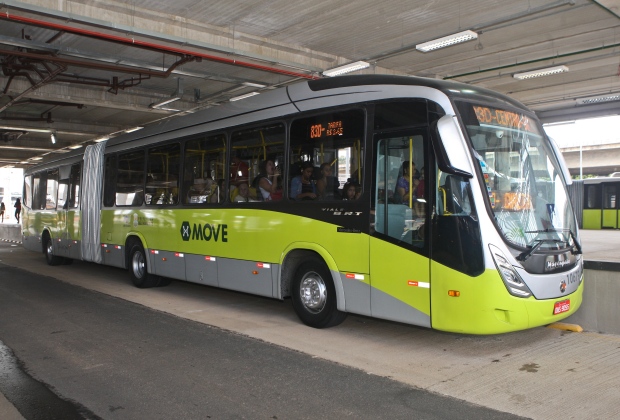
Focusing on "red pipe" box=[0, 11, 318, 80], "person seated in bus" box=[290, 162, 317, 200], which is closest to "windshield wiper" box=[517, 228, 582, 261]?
"person seated in bus" box=[290, 162, 317, 200]

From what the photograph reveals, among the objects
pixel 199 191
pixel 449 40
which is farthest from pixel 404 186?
pixel 449 40

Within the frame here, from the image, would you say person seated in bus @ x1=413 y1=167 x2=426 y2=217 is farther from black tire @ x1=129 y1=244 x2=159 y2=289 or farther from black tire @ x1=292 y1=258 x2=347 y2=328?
black tire @ x1=129 y1=244 x2=159 y2=289

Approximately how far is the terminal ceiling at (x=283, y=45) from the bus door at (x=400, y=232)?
5.97 meters

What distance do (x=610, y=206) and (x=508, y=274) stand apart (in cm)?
2406

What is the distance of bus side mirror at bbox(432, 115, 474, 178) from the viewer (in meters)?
5.88

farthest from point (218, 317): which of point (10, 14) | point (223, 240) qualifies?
point (10, 14)

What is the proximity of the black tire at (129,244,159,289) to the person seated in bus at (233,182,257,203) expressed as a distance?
146 inches

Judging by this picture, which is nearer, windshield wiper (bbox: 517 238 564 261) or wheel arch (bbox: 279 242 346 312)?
windshield wiper (bbox: 517 238 564 261)

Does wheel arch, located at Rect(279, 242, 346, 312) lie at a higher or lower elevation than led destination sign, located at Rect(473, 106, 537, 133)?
lower

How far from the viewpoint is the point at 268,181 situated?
8430mm

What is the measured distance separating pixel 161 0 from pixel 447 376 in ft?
30.7

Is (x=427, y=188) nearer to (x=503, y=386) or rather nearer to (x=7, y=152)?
(x=503, y=386)

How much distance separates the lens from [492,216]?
19.6ft

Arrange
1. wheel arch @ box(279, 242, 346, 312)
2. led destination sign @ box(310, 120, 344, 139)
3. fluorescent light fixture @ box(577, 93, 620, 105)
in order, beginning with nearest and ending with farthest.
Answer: wheel arch @ box(279, 242, 346, 312) < led destination sign @ box(310, 120, 344, 139) < fluorescent light fixture @ box(577, 93, 620, 105)
